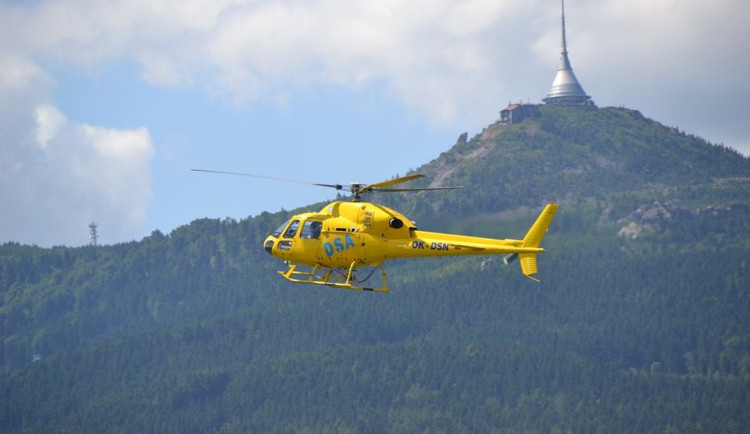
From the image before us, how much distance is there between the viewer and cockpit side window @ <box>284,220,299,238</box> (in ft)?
290

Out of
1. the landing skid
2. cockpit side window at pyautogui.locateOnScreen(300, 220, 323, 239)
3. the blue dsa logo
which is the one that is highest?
cockpit side window at pyautogui.locateOnScreen(300, 220, 323, 239)

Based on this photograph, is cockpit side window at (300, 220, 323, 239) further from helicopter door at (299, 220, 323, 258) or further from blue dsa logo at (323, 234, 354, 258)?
blue dsa logo at (323, 234, 354, 258)

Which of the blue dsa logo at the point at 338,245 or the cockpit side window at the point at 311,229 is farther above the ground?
the cockpit side window at the point at 311,229

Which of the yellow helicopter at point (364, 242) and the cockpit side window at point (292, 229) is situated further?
the cockpit side window at point (292, 229)

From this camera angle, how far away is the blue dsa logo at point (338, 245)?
8650 centimetres

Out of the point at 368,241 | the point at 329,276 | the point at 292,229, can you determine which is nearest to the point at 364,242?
the point at 368,241

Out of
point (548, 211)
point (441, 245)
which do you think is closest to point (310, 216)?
point (441, 245)

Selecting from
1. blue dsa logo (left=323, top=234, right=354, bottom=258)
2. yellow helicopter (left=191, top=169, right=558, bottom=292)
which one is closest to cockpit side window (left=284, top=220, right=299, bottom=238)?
yellow helicopter (left=191, top=169, right=558, bottom=292)

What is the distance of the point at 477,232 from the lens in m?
136

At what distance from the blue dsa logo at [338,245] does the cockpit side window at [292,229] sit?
2.30m

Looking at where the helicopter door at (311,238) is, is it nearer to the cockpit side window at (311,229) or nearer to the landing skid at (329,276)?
the cockpit side window at (311,229)

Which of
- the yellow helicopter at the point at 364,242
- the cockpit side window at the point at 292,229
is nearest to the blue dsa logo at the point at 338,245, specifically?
the yellow helicopter at the point at 364,242

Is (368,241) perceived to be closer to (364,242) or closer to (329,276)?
(364,242)

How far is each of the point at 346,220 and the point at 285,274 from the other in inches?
184
